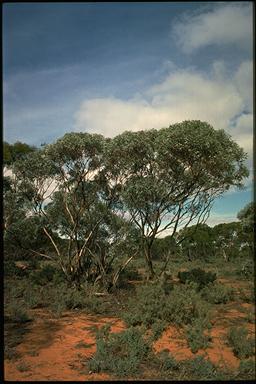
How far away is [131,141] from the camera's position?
17.6 meters

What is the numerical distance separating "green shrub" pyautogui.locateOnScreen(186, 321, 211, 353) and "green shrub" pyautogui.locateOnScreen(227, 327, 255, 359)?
687 millimetres

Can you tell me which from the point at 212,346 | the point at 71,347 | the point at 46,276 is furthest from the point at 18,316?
the point at 46,276

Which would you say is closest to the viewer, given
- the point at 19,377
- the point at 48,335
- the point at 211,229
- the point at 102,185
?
the point at 19,377

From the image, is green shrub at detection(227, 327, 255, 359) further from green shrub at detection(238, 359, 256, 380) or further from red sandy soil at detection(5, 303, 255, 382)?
green shrub at detection(238, 359, 256, 380)

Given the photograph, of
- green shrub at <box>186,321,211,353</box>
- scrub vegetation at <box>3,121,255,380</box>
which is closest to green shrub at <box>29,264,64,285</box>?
scrub vegetation at <box>3,121,255,380</box>

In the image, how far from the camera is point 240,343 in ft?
32.7

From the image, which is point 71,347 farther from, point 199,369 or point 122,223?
point 122,223

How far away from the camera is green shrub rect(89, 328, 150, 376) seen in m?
8.60

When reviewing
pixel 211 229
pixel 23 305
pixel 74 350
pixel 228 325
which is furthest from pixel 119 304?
pixel 211 229

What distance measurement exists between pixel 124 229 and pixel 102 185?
288 centimetres

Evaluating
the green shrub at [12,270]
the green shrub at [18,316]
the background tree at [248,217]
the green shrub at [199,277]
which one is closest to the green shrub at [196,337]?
the green shrub at [18,316]

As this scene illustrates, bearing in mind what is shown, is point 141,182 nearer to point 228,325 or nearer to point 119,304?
point 119,304

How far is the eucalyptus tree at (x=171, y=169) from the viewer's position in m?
16.6

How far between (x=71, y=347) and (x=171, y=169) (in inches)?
402
